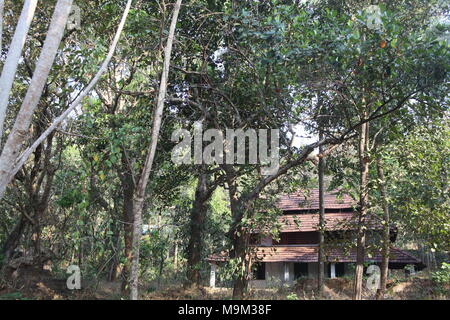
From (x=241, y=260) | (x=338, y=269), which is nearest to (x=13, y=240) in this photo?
(x=241, y=260)

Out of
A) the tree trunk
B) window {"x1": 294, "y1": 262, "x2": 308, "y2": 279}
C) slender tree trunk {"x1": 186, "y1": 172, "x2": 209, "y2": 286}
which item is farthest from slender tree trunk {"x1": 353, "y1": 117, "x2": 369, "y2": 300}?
window {"x1": 294, "y1": 262, "x2": 308, "y2": 279}

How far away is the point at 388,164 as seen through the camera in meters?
8.89

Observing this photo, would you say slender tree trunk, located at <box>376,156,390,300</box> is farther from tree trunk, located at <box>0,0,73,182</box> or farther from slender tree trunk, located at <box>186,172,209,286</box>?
tree trunk, located at <box>0,0,73,182</box>

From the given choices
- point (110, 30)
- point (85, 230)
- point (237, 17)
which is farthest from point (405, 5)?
point (85, 230)

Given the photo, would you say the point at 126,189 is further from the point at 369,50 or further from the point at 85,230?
the point at 369,50

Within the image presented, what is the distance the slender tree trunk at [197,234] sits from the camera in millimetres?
9789

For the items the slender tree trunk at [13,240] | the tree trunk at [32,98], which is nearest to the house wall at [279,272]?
the slender tree trunk at [13,240]

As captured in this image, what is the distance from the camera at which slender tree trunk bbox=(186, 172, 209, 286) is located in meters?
9.79

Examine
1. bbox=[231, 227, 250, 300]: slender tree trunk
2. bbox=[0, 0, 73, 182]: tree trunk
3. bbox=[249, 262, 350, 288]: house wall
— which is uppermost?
bbox=[0, 0, 73, 182]: tree trunk

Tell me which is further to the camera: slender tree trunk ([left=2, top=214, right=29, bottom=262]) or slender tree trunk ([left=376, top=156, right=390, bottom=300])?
slender tree trunk ([left=2, top=214, right=29, bottom=262])

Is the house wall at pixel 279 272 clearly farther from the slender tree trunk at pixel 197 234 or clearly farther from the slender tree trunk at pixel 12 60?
the slender tree trunk at pixel 12 60

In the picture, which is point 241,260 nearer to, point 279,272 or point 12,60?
point 12,60

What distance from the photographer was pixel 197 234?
9969 mm

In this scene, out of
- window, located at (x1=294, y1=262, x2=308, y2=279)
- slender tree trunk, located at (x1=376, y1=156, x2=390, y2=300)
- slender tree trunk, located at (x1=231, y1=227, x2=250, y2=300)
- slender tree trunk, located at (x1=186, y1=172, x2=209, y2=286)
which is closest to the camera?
slender tree trunk, located at (x1=231, y1=227, x2=250, y2=300)
